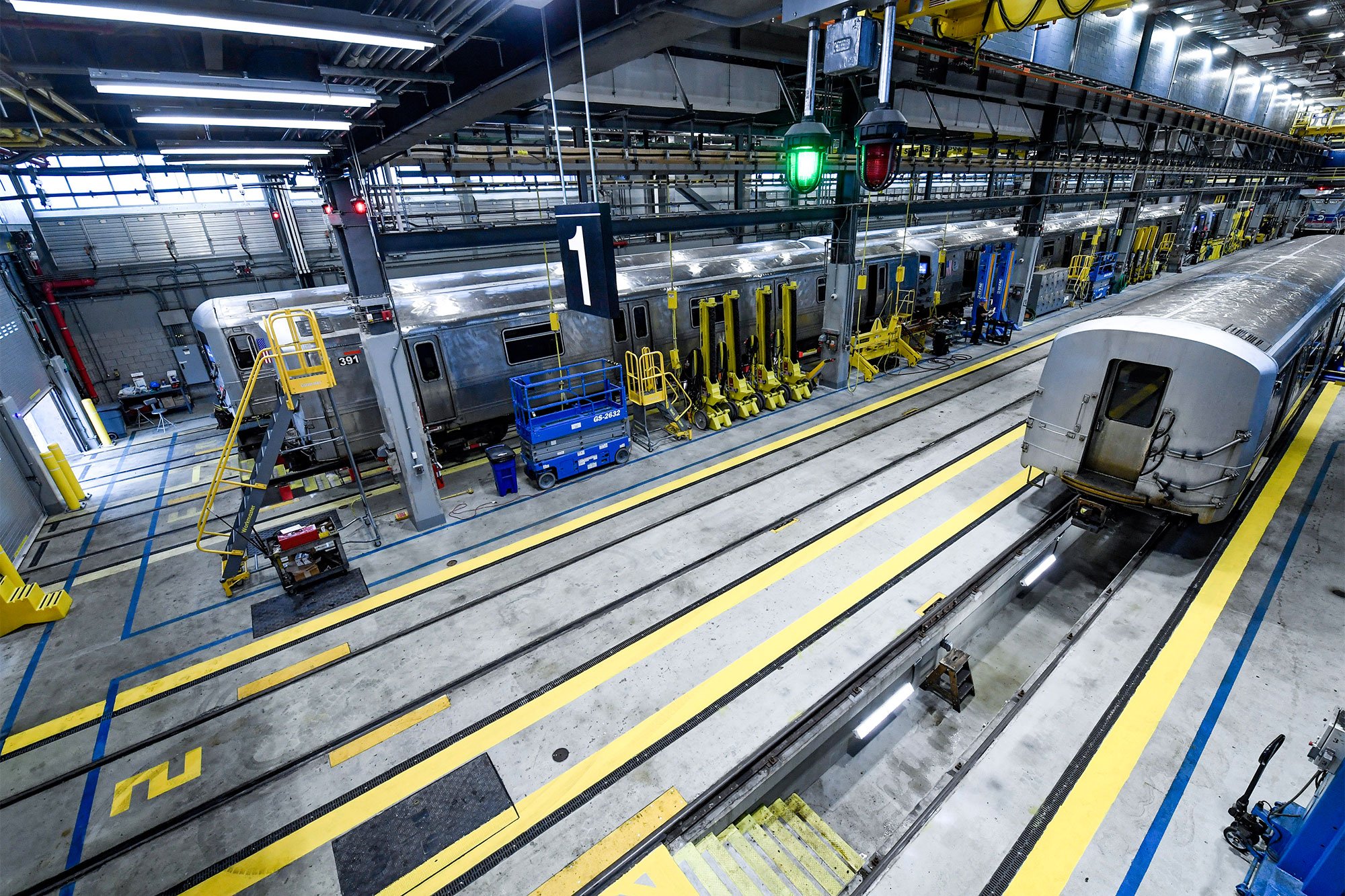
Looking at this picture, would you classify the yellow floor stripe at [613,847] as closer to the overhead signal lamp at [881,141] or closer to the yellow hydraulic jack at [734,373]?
the overhead signal lamp at [881,141]

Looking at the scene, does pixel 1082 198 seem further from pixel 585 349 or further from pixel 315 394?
pixel 315 394

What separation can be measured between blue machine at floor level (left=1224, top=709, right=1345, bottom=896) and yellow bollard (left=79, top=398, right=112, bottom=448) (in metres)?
18.6

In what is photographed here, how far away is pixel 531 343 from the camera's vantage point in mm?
10203

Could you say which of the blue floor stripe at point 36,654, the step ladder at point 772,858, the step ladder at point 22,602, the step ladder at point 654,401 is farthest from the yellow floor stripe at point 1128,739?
the step ladder at point 22,602

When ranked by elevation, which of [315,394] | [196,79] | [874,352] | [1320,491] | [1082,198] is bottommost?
[1320,491]

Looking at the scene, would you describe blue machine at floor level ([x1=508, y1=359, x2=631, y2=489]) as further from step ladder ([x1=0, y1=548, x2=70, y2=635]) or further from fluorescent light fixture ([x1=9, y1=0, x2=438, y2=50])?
step ladder ([x1=0, y1=548, x2=70, y2=635])

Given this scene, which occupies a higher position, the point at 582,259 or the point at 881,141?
the point at 881,141

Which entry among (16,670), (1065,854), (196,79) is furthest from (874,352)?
(16,670)

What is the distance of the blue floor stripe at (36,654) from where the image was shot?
5.26m

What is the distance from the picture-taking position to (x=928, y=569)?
21.4 ft

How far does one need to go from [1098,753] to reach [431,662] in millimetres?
5989

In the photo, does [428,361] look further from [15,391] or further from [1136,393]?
[1136,393]

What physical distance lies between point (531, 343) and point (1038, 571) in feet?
28.3

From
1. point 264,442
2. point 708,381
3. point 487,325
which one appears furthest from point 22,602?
point 708,381
